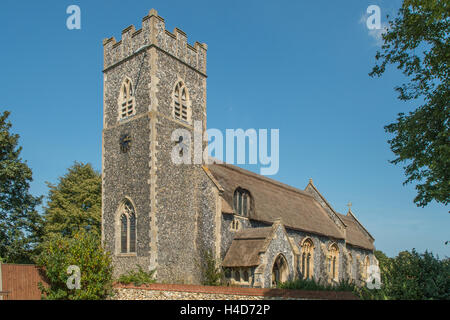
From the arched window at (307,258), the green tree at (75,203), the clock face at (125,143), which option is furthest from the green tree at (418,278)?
the green tree at (75,203)

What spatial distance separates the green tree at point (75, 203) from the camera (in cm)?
3294

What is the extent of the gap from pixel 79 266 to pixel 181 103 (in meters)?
11.2

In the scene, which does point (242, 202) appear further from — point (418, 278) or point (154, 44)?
point (418, 278)

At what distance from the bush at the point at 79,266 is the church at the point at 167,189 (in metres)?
2.81

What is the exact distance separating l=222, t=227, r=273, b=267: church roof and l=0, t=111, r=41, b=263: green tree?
50.5 feet

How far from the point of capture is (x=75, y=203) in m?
34.8

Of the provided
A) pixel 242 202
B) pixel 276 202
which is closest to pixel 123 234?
pixel 242 202

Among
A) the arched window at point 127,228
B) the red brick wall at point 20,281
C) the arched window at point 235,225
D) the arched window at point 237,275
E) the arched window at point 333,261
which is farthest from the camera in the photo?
Result: the arched window at point 333,261

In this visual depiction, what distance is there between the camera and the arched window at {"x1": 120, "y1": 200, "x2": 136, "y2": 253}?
2222cm

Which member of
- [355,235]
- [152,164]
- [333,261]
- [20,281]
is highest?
[152,164]

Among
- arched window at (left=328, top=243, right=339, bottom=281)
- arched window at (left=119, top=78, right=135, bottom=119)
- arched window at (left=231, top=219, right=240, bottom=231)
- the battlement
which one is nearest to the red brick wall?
arched window at (left=119, top=78, right=135, bottom=119)

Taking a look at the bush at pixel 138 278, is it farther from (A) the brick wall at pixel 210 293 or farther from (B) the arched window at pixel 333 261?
(B) the arched window at pixel 333 261

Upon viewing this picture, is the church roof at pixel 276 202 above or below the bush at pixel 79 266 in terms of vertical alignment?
above

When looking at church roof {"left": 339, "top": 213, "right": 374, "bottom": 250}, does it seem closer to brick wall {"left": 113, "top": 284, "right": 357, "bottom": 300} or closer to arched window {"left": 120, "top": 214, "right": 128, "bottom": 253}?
arched window {"left": 120, "top": 214, "right": 128, "bottom": 253}
